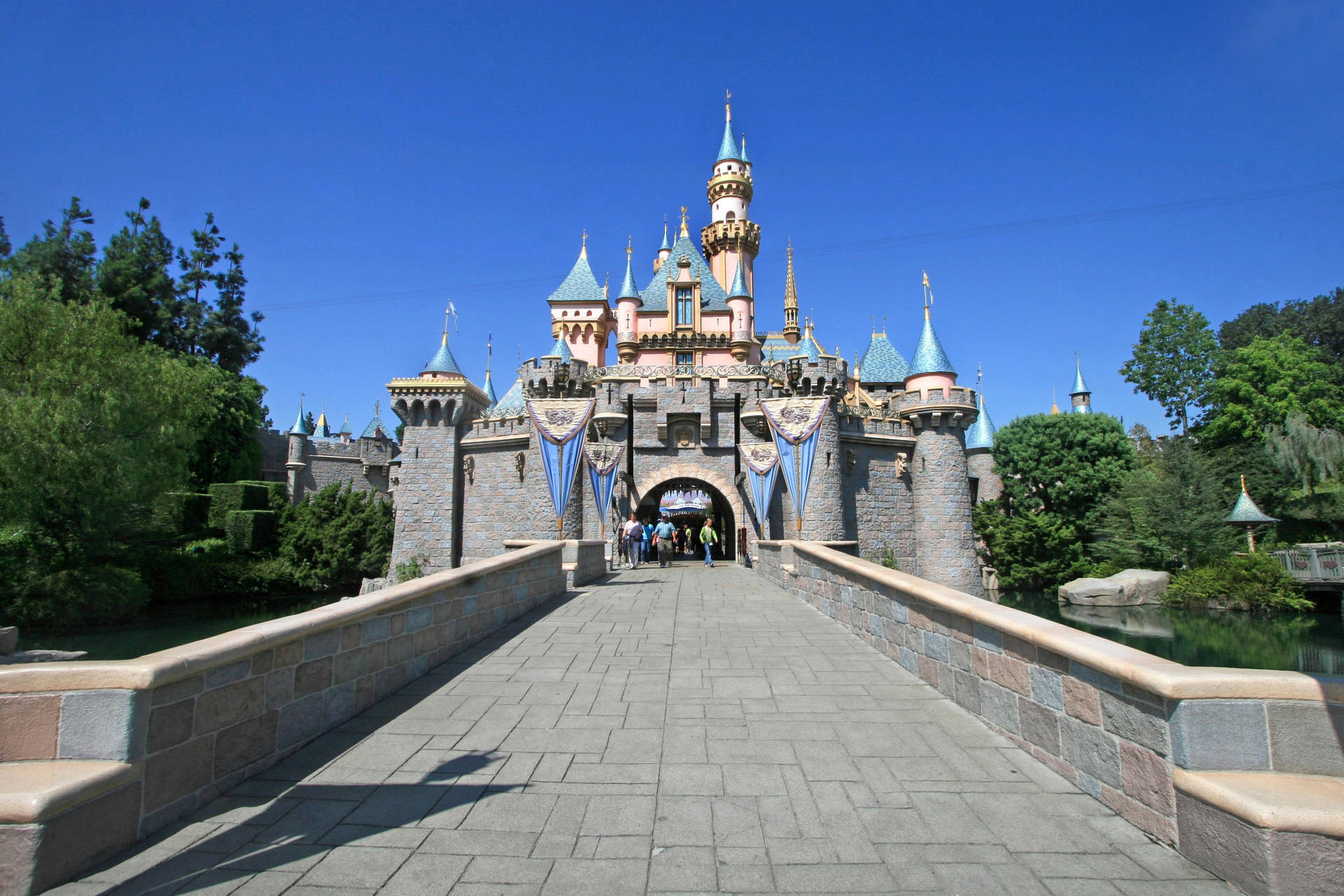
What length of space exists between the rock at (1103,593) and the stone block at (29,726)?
2679 centimetres

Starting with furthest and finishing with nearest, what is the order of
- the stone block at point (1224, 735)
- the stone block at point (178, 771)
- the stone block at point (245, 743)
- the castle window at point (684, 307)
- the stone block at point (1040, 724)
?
the castle window at point (684, 307) → the stone block at point (1040, 724) → the stone block at point (245, 743) → the stone block at point (178, 771) → the stone block at point (1224, 735)

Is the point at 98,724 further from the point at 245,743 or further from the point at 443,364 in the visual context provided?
the point at 443,364

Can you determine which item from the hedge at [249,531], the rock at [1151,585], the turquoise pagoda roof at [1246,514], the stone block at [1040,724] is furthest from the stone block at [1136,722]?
the hedge at [249,531]

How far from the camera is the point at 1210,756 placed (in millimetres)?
2881

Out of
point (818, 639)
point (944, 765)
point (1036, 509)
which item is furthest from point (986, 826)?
point (1036, 509)

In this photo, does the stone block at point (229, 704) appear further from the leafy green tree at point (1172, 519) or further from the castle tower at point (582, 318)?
the castle tower at point (582, 318)

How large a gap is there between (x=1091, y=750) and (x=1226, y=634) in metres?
20.9

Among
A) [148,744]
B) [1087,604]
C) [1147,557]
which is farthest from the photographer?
[1147,557]

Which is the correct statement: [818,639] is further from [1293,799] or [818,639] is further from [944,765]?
[1293,799]

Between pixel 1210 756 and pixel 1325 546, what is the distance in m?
26.1

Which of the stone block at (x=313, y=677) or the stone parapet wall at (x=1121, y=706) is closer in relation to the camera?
the stone parapet wall at (x=1121, y=706)

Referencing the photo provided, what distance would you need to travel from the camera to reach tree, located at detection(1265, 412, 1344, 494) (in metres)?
26.6

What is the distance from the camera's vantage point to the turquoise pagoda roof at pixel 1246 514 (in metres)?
25.2

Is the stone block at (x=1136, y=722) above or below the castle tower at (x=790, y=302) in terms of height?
below
